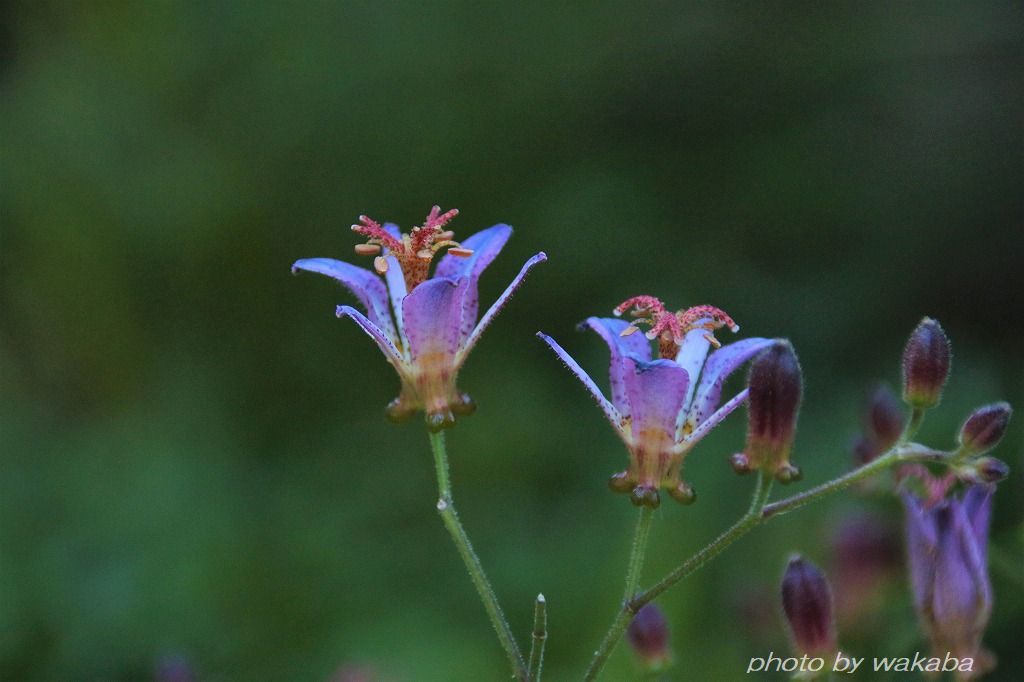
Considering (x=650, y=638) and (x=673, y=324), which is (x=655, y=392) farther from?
(x=650, y=638)

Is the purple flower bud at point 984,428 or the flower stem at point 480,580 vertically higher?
the purple flower bud at point 984,428

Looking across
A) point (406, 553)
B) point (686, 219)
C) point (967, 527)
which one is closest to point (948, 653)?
point (967, 527)

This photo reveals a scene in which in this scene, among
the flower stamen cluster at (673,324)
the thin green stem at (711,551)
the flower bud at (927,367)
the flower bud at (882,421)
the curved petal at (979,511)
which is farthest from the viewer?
the flower bud at (882,421)

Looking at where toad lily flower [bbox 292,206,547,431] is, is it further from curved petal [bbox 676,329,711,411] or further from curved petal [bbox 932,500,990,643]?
curved petal [bbox 932,500,990,643]

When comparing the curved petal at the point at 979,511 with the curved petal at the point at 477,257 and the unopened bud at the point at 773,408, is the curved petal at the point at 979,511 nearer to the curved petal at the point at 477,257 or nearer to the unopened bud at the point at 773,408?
→ the unopened bud at the point at 773,408

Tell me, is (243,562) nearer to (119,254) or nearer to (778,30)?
(119,254)

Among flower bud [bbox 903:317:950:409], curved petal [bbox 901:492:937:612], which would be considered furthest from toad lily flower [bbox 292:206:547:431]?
curved petal [bbox 901:492:937:612]

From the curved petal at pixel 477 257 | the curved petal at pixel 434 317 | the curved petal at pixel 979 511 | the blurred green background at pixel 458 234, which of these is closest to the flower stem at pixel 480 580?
the curved petal at pixel 434 317
